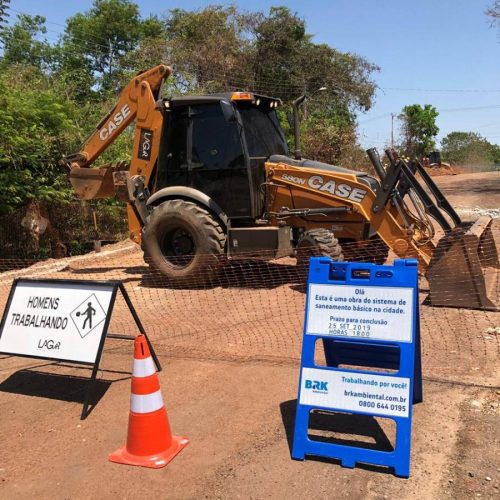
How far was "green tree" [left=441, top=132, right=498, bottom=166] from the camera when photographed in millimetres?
59000

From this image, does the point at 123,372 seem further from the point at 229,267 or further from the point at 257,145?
the point at 257,145

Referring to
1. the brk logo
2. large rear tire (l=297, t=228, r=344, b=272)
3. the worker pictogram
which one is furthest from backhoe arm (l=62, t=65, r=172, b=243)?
the brk logo

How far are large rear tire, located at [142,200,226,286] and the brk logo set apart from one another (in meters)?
4.34

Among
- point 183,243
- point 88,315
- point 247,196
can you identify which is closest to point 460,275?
point 247,196

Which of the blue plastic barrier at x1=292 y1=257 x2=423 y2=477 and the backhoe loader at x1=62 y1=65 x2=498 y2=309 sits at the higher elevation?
the backhoe loader at x1=62 y1=65 x2=498 y2=309

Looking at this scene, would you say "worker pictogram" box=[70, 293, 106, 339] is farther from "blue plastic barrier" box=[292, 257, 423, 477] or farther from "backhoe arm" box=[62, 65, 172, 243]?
"backhoe arm" box=[62, 65, 172, 243]

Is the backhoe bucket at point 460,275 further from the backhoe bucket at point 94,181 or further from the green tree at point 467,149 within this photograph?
the green tree at point 467,149

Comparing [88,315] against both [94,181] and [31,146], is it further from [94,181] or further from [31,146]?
[31,146]

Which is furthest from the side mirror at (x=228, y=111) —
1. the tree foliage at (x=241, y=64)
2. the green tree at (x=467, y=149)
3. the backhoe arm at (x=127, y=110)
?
the green tree at (x=467, y=149)

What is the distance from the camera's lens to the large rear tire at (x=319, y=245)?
22.9 ft

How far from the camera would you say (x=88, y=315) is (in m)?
4.30

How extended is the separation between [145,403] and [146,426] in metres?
0.14

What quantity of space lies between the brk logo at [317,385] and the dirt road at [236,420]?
1.34 feet

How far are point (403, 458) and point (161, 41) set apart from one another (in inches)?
1069
